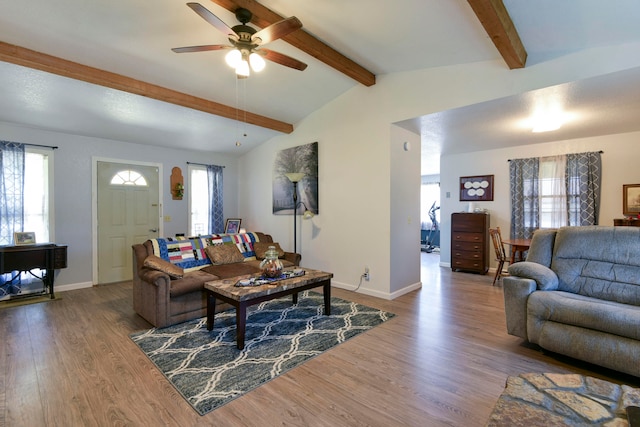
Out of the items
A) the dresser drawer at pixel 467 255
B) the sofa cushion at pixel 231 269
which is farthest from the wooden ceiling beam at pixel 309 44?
the dresser drawer at pixel 467 255

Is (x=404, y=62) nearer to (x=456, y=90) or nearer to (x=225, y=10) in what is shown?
(x=456, y=90)

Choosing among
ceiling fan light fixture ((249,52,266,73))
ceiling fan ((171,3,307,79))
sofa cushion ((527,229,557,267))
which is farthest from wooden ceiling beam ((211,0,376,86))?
sofa cushion ((527,229,557,267))

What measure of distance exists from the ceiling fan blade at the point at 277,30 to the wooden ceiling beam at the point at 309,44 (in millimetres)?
401

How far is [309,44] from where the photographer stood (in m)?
3.17

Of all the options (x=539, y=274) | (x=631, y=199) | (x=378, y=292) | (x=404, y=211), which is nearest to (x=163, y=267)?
(x=378, y=292)

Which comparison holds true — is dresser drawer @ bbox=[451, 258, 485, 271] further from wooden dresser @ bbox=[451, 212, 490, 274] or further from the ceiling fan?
the ceiling fan

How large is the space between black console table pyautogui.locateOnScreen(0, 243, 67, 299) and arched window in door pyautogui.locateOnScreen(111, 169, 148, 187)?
4.52ft

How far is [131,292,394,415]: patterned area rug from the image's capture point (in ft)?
7.07

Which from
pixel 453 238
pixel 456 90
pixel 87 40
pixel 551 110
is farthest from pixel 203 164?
pixel 551 110

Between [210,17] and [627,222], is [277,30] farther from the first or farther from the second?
[627,222]

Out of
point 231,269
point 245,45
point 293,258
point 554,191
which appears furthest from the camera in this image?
point 554,191

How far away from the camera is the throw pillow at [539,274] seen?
2.68 meters

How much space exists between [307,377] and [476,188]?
5.29 meters

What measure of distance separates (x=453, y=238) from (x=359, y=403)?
472 centimetres
